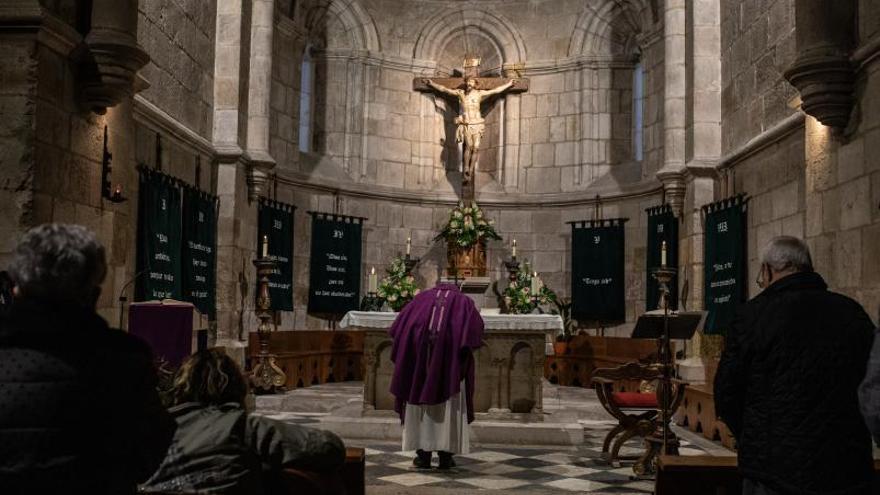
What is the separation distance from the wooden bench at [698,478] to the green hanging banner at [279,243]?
30.1 feet

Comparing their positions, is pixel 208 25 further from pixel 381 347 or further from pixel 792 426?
pixel 792 426

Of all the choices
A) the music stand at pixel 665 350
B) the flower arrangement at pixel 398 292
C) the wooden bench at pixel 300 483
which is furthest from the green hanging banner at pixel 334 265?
the wooden bench at pixel 300 483

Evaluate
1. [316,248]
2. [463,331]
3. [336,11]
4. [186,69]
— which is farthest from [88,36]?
[336,11]

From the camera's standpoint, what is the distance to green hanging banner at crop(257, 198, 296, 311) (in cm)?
1251

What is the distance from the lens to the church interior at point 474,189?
20.6 ft

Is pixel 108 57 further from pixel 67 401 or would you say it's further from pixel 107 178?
pixel 67 401

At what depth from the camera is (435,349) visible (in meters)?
6.70

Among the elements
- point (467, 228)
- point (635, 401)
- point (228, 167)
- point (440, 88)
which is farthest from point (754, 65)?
point (228, 167)

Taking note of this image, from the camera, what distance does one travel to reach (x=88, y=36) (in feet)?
21.2

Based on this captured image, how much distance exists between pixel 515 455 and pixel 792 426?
4.57 m

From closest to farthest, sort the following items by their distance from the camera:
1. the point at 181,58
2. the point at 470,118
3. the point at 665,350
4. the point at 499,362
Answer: the point at 665,350 < the point at 499,362 < the point at 181,58 < the point at 470,118

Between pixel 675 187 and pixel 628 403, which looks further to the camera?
pixel 675 187

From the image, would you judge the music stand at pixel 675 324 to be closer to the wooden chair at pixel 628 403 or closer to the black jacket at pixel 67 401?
the wooden chair at pixel 628 403

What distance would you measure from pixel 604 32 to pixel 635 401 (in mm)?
9310
